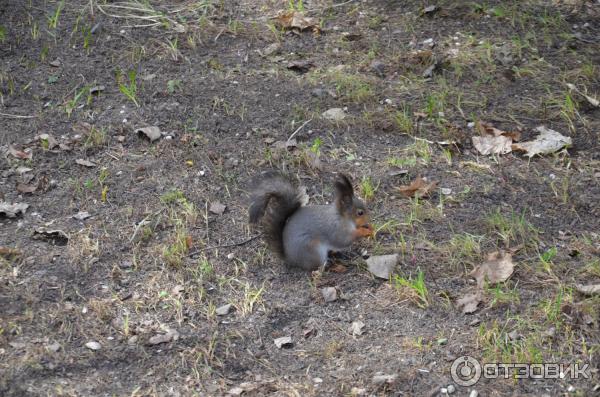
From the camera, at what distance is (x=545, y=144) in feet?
13.1

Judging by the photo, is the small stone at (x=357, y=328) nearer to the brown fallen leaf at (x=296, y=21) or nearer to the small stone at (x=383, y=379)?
the small stone at (x=383, y=379)

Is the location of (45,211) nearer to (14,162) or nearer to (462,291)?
(14,162)

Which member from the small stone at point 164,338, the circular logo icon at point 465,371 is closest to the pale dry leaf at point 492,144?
the circular logo icon at point 465,371

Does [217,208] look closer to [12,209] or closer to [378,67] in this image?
[12,209]

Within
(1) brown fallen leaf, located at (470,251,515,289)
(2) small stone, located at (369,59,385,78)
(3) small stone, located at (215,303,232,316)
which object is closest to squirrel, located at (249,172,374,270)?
(3) small stone, located at (215,303,232,316)

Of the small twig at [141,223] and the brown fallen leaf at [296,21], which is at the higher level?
the brown fallen leaf at [296,21]

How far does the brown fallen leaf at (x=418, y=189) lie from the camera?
149 inches

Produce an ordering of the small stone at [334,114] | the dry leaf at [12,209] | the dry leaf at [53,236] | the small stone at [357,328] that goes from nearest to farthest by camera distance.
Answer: the small stone at [357,328] → the dry leaf at [53,236] → the dry leaf at [12,209] → the small stone at [334,114]

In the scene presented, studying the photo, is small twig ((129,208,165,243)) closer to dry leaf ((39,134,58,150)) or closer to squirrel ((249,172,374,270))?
squirrel ((249,172,374,270))

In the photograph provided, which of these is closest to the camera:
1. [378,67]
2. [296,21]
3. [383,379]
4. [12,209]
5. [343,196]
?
[383,379]

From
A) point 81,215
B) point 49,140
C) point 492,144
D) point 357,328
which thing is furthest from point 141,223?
point 492,144

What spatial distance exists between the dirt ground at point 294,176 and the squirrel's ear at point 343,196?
24cm

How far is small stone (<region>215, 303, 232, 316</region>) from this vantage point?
3223mm

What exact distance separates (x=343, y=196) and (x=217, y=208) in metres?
0.65
